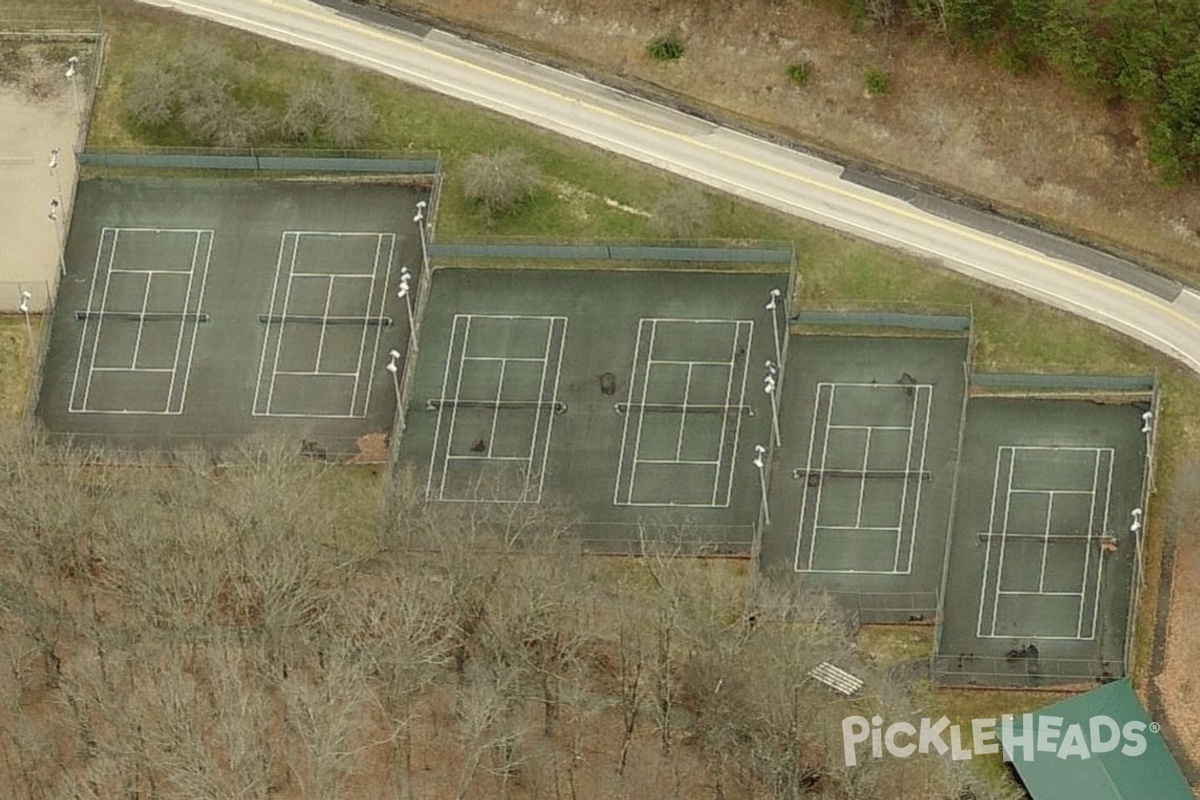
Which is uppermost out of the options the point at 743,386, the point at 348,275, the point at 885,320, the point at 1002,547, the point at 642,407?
the point at 885,320

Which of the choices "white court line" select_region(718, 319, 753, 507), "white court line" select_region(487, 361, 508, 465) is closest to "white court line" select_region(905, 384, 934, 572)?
"white court line" select_region(718, 319, 753, 507)

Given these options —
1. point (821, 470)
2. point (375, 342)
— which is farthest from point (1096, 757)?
point (375, 342)

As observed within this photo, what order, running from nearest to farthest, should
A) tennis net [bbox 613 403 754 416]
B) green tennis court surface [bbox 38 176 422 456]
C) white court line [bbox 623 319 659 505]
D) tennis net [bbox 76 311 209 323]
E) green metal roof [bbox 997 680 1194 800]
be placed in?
green metal roof [bbox 997 680 1194 800]
white court line [bbox 623 319 659 505]
tennis net [bbox 613 403 754 416]
green tennis court surface [bbox 38 176 422 456]
tennis net [bbox 76 311 209 323]

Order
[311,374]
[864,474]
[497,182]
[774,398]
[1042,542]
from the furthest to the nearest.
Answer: [497,182] → [311,374] → [774,398] → [864,474] → [1042,542]

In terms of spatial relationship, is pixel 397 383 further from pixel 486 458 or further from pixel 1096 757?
pixel 1096 757

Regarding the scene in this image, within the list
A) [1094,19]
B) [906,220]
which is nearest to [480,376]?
[906,220]

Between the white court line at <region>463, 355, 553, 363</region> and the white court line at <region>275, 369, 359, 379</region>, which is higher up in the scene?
the white court line at <region>463, 355, 553, 363</region>

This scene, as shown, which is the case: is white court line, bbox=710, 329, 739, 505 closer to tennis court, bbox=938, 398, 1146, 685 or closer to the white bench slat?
the white bench slat

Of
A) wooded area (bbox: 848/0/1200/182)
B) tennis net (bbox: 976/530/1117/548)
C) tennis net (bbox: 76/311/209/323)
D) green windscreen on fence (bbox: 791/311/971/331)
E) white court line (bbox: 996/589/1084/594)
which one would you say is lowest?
white court line (bbox: 996/589/1084/594)
